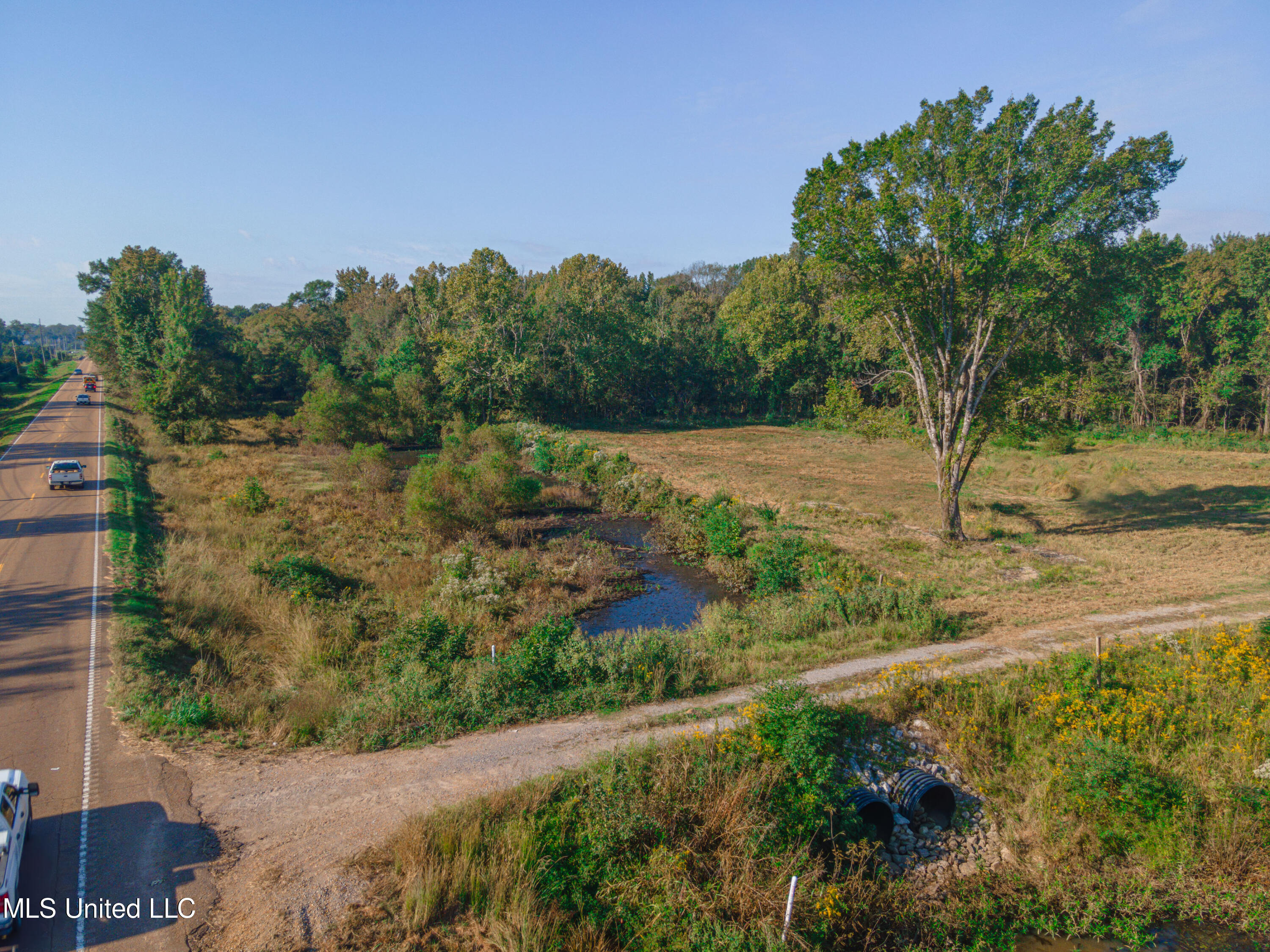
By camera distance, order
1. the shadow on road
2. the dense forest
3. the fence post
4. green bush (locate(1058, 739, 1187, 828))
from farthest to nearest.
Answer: the dense forest < green bush (locate(1058, 739, 1187, 828)) < the fence post < the shadow on road

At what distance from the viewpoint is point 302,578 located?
19.0 metres

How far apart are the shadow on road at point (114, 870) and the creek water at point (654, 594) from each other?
11.2m

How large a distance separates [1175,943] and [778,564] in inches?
526

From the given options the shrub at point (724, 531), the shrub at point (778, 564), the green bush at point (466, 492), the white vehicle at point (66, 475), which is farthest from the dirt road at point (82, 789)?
the shrub at point (724, 531)

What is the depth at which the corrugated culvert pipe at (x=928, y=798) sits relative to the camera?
9.72 metres

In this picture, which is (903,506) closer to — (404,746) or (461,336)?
(404,746)

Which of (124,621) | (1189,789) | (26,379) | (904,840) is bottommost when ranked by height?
(904,840)

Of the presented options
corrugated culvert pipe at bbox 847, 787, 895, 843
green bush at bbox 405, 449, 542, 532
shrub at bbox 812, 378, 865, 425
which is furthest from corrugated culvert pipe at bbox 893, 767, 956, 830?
green bush at bbox 405, 449, 542, 532

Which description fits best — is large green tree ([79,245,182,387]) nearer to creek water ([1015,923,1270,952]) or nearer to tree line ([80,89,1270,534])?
tree line ([80,89,1270,534])

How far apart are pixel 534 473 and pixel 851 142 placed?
27.4 meters

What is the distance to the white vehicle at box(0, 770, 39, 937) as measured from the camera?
6551 mm

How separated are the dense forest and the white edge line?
73.1 feet

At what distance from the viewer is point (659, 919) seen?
7512 mm

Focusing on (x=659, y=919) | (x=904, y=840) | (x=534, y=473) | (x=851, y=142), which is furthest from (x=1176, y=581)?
(x=534, y=473)
